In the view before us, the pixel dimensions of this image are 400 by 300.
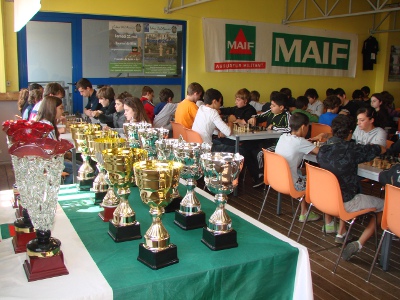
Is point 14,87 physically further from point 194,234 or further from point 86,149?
point 194,234

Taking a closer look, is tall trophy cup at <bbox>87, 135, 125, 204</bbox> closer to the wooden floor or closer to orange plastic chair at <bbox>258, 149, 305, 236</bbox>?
the wooden floor

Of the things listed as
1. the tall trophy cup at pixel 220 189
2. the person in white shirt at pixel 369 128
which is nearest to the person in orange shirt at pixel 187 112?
the person in white shirt at pixel 369 128

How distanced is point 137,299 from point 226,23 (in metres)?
7.63

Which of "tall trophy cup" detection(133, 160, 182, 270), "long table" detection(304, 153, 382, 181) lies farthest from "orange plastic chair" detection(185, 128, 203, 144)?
"tall trophy cup" detection(133, 160, 182, 270)

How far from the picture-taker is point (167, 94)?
255 inches

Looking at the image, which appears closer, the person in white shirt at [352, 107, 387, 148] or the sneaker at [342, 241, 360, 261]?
the sneaker at [342, 241, 360, 261]

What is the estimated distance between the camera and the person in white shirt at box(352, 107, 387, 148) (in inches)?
169

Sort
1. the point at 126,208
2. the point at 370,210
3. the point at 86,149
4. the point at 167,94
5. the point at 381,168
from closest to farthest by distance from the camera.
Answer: the point at 126,208 → the point at 86,149 → the point at 370,210 → the point at 381,168 → the point at 167,94

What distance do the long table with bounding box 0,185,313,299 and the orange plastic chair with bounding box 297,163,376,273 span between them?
140cm

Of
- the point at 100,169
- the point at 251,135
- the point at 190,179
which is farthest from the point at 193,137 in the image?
the point at 190,179

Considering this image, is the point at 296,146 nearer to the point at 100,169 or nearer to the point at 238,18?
the point at 100,169

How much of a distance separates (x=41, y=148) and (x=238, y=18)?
7.76 metres

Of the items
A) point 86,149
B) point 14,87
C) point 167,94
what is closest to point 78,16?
point 14,87

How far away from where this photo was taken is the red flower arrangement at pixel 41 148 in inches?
52.9
